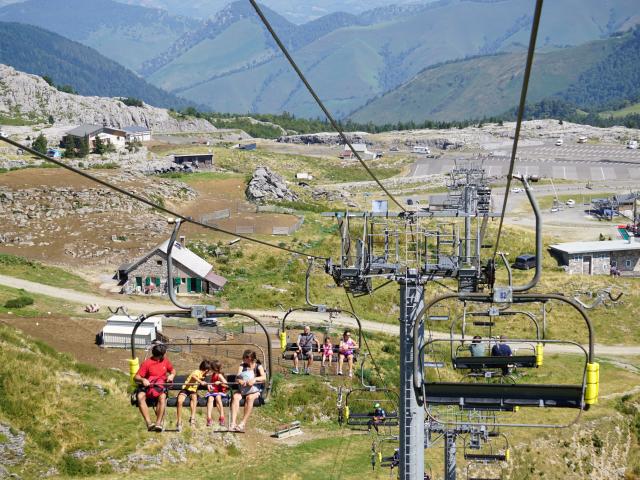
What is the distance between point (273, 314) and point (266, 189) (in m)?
43.0

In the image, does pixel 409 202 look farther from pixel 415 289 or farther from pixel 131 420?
pixel 415 289

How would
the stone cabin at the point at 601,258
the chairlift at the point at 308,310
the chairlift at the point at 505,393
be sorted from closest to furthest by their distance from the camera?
1. the chairlift at the point at 505,393
2. the chairlift at the point at 308,310
3. the stone cabin at the point at 601,258

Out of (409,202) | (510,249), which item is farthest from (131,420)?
(409,202)

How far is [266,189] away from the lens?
103m

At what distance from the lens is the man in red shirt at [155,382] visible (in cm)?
2100

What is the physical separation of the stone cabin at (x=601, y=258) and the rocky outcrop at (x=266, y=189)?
3351cm

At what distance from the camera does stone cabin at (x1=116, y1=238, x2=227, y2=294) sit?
2542 inches

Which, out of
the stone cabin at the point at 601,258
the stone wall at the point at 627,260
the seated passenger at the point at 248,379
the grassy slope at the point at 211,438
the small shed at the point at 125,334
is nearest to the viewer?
the seated passenger at the point at 248,379

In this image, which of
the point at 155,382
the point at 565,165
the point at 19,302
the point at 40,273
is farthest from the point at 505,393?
the point at 565,165

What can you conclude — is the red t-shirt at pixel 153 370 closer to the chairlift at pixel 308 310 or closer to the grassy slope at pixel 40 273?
the chairlift at pixel 308 310

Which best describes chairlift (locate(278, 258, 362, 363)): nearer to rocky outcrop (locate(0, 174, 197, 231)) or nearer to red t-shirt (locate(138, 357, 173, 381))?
red t-shirt (locate(138, 357, 173, 381))

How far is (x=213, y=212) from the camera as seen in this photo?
92188 millimetres

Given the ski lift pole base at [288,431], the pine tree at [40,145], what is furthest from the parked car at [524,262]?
the pine tree at [40,145]

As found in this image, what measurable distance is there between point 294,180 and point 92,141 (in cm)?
3278
